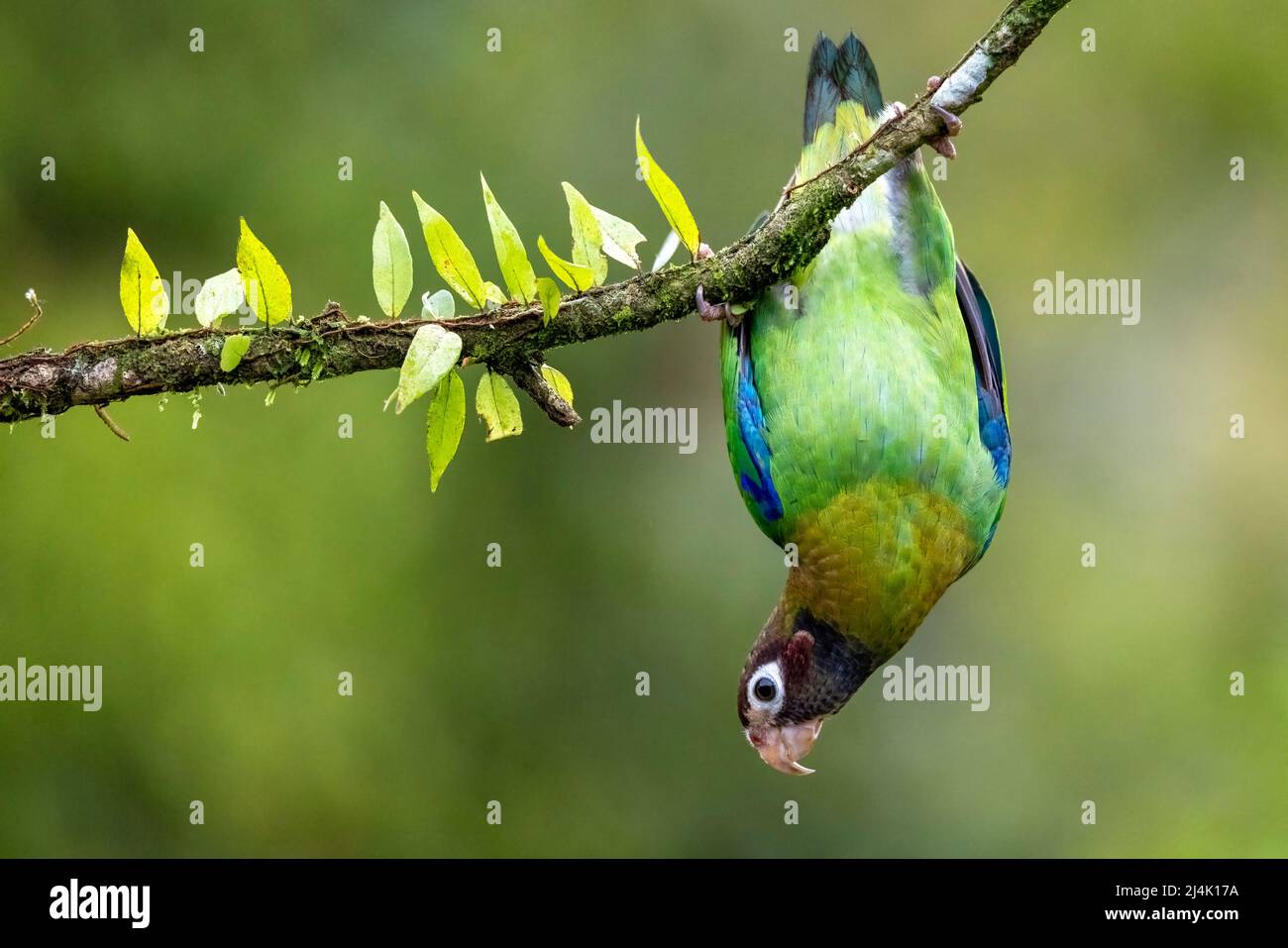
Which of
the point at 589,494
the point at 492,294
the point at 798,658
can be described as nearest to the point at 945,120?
the point at 492,294

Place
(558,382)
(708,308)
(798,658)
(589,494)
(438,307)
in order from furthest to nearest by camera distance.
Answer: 1. (589,494)
2. (798,658)
3. (558,382)
4. (708,308)
5. (438,307)

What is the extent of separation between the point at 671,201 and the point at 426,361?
63cm

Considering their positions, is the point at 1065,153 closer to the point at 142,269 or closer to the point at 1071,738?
the point at 1071,738

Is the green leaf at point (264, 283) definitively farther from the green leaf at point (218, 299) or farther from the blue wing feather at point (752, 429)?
the blue wing feather at point (752, 429)

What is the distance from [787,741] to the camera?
3998 millimetres

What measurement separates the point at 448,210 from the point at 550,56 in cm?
113

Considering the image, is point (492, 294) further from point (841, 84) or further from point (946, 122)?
point (841, 84)

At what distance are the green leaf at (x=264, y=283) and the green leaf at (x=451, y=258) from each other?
0.29 metres

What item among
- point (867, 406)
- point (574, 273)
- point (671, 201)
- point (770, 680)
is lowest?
point (770, 680)

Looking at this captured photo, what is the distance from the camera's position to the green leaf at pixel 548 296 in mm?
2545

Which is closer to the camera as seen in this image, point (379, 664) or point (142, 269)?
point (142, 269)

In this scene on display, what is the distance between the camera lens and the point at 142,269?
247 cm

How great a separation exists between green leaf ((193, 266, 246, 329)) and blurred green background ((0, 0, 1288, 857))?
10.1 ft

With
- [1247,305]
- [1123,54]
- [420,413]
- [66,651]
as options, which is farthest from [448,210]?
[1247,305]
